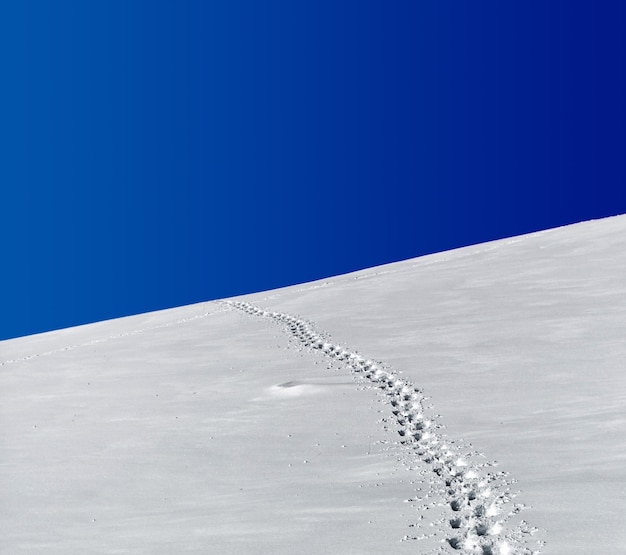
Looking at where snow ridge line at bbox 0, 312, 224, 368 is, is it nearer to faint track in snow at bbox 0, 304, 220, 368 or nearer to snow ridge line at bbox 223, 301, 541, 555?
faint track in snow at bbox 0, 304, 220, 368

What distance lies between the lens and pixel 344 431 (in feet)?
23.1

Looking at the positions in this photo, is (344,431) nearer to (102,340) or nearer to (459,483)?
(459,483)

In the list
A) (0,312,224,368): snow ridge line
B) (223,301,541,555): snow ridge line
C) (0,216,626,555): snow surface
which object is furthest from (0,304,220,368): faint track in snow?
(223,301,541,555): snow ridge line

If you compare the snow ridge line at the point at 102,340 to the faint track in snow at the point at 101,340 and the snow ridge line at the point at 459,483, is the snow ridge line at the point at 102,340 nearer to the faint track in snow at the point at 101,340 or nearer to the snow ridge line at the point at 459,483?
the faint track in snow at the point at 101,340

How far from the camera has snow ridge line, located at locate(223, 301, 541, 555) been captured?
4.15 m

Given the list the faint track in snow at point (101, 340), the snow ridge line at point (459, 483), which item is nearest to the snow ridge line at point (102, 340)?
the faint track in snow at point (101, 340)

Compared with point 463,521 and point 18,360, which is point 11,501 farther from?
point 18,360

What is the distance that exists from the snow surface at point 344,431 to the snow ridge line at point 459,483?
2 cm

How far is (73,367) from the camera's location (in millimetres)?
11992

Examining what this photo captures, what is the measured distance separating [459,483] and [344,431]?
192cm

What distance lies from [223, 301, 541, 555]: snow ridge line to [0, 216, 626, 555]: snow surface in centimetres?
2

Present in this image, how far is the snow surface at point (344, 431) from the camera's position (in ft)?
15.2

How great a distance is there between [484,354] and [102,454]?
4.02 metres

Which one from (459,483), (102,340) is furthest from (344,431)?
(102,340)
